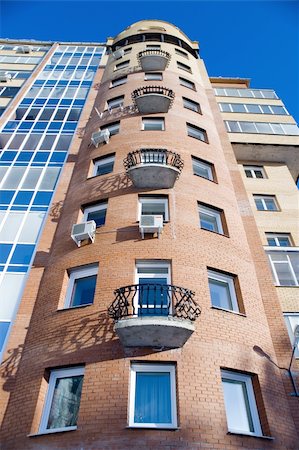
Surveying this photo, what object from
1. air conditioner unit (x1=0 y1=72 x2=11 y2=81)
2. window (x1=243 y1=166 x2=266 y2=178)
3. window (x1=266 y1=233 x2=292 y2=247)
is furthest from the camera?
air conditioner unit (x1=0 y1=72 x2=11 y2=81)

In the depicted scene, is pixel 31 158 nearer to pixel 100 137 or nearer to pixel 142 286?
pixel 100 137

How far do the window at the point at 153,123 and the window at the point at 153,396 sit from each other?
12.0m

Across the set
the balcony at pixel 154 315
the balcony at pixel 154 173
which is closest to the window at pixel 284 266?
the balcony at pixel 154 173

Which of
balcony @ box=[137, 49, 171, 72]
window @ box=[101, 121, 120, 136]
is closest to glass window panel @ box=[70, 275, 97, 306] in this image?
window @ box=[101, 121, 120, 136]

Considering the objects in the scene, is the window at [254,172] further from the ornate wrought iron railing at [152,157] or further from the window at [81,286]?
the window at [81,286]

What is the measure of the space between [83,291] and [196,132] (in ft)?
35.7

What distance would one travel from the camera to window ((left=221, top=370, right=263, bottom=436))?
25.6 ft

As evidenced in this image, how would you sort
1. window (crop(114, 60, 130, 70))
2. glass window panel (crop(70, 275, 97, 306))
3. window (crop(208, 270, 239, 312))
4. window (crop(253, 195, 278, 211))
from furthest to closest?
window (crop(114, 60, 130, 70)) → window (crop(253, 195, 278, 211)) → window (crop(208, 270, 239, 312)) → glass window panel (crop(70, 275, 97, 306))

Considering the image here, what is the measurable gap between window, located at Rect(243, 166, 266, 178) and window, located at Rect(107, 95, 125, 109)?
895cm

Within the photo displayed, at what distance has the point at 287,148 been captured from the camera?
2252 cm

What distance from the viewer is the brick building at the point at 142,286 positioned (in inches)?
301

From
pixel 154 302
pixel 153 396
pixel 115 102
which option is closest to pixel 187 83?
pixel 115 102

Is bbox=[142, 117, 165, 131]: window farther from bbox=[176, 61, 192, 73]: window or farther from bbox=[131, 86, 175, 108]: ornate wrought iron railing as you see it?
bbox=[176, 61, 192, 73]: window

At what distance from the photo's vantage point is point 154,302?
357 inches
